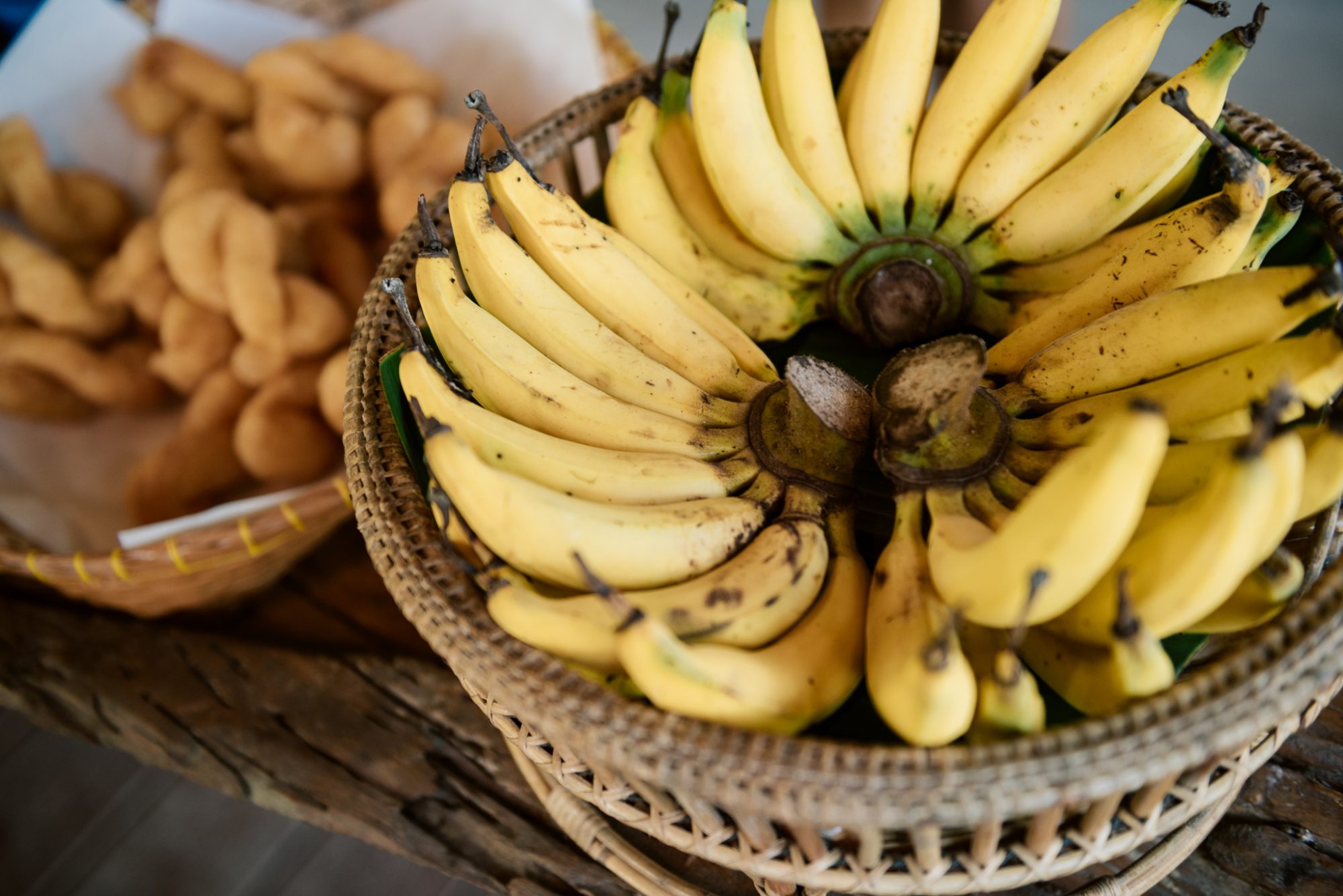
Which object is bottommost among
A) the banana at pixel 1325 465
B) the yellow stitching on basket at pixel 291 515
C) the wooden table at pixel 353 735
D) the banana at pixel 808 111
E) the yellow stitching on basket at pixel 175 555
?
the wooden table at pixel 353 735

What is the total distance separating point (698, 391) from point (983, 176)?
0.33 m

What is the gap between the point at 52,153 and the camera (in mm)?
1328

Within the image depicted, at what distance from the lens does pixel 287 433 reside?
1.07 metres

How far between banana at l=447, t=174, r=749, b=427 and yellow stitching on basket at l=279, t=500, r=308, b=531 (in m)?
0.36

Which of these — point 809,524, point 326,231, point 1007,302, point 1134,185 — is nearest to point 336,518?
point 326,231

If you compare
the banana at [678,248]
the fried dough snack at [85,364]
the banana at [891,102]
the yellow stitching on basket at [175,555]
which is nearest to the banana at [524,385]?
the banana at [678,248]

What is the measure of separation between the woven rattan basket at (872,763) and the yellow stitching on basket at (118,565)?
366 millimetres

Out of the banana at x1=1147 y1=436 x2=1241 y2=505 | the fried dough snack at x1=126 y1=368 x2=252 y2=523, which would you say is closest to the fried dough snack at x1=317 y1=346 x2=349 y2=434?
the fried dough snack at x1=126 y1=368 x2=252 y2=523

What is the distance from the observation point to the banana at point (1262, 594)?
1.77 ft

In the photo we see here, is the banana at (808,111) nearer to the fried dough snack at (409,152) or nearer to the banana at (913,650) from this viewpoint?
the banana at (913,650)

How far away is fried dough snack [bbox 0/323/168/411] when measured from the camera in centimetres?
114

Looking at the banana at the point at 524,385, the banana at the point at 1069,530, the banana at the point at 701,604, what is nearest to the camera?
the banana at the point at 1069,530

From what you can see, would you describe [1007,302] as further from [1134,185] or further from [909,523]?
[909,523]

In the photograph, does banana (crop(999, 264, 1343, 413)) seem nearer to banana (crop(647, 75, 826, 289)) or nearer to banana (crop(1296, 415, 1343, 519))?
banana (crop(1296, 415, 1343, 519))
